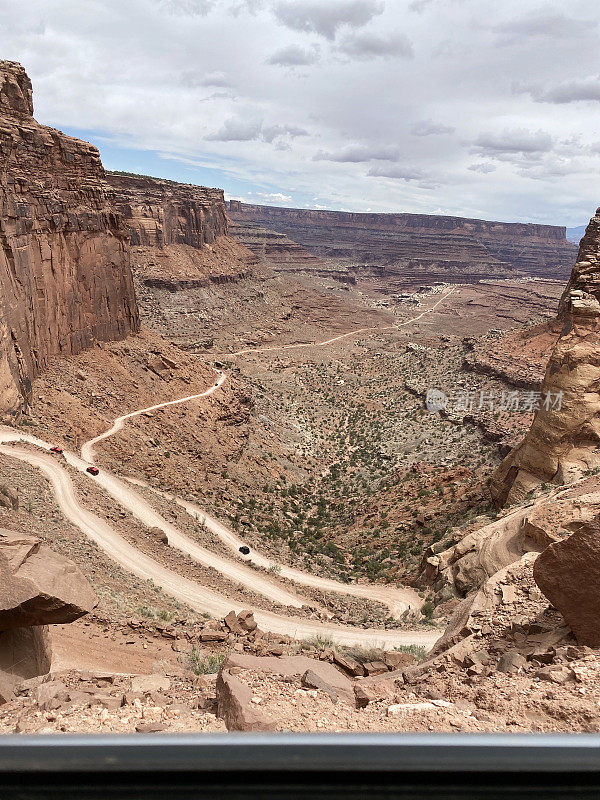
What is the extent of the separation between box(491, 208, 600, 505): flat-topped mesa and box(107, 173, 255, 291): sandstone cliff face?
235 feet

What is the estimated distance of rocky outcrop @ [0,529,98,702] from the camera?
27.5 ft

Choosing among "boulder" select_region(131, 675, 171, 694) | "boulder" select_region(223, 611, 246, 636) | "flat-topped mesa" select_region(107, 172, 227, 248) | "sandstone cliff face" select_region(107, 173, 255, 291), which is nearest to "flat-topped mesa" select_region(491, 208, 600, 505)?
"boulder" select_region(223, 611, 246, 636)

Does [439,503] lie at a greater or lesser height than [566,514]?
lesser

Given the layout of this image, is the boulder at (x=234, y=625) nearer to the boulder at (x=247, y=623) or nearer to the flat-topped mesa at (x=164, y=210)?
the boulder at (x=247, y=623)

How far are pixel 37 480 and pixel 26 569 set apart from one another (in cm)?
1596

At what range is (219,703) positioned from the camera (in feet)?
23.7

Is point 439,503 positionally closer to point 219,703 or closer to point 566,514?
point 566,514

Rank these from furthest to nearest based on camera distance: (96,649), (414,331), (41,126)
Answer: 1. (414,331)
2. (41,126)
3. (96,649)

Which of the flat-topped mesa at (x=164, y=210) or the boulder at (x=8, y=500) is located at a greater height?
the flat-topped mesa at (x=164, y=210)

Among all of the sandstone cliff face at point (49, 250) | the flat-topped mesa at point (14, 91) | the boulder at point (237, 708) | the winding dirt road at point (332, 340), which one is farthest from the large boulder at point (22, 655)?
the winding dirt road at point (332, 340)

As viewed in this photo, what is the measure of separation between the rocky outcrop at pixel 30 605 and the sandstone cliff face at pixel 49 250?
72.1 feet

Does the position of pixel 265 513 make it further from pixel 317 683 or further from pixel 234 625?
pixel 317 683

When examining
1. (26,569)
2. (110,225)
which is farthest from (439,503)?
(110,225)

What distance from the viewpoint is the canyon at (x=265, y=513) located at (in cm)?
791
